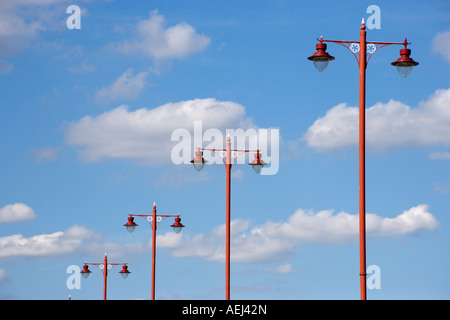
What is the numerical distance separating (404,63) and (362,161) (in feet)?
10.3

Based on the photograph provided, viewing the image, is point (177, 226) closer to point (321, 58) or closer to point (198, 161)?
point (198, 161)

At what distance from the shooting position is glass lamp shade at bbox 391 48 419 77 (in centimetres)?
2397

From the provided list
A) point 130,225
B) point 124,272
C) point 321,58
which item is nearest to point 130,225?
point 130,225

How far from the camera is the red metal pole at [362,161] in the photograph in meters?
21.7

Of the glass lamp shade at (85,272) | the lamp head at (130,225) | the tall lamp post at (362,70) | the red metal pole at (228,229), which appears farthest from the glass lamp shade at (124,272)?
the tall lamp post at (362,70)

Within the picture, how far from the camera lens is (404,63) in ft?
78.7

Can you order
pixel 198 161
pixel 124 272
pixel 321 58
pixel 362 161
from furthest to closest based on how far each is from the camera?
1. pixel 124 272
2. pixel 198 161
3. pixel 321 58
4. pixel 362 161

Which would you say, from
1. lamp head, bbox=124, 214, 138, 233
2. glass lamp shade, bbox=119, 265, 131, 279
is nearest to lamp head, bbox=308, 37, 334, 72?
lamp head, bbox=124, 214, 138, 233

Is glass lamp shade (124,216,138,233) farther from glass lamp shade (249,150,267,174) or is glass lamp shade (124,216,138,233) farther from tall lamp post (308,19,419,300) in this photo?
tall lamp post (308,19,419,300)
